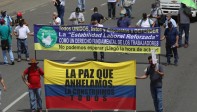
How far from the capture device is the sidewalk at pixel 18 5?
4150 cm

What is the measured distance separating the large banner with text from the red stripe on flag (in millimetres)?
6285

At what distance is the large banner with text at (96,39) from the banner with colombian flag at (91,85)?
6.08 m

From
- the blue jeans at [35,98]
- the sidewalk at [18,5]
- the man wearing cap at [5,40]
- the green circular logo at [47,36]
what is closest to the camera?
the blue jeans at [35,98]

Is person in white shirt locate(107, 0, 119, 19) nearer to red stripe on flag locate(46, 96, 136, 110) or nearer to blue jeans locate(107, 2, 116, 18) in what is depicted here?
blue jeans locate(107, 2, 116, 18)

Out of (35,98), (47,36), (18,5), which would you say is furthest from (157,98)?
(18,5)

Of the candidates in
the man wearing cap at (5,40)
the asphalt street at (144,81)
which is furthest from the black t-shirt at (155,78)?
the man wearing cap at (5,40)

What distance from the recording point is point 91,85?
63.6 feet

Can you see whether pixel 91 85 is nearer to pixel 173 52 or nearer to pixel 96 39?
pixel 96 39

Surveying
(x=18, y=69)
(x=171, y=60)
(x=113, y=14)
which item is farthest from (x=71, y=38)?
(x=113, y=14)

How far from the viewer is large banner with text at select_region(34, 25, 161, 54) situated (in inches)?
990

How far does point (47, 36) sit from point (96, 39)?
1.97 m

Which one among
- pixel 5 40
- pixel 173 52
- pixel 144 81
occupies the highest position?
pixel 5 40

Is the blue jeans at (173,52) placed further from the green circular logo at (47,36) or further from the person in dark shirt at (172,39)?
the green circular logo at (47,36)

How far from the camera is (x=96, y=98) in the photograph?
1934 cm
